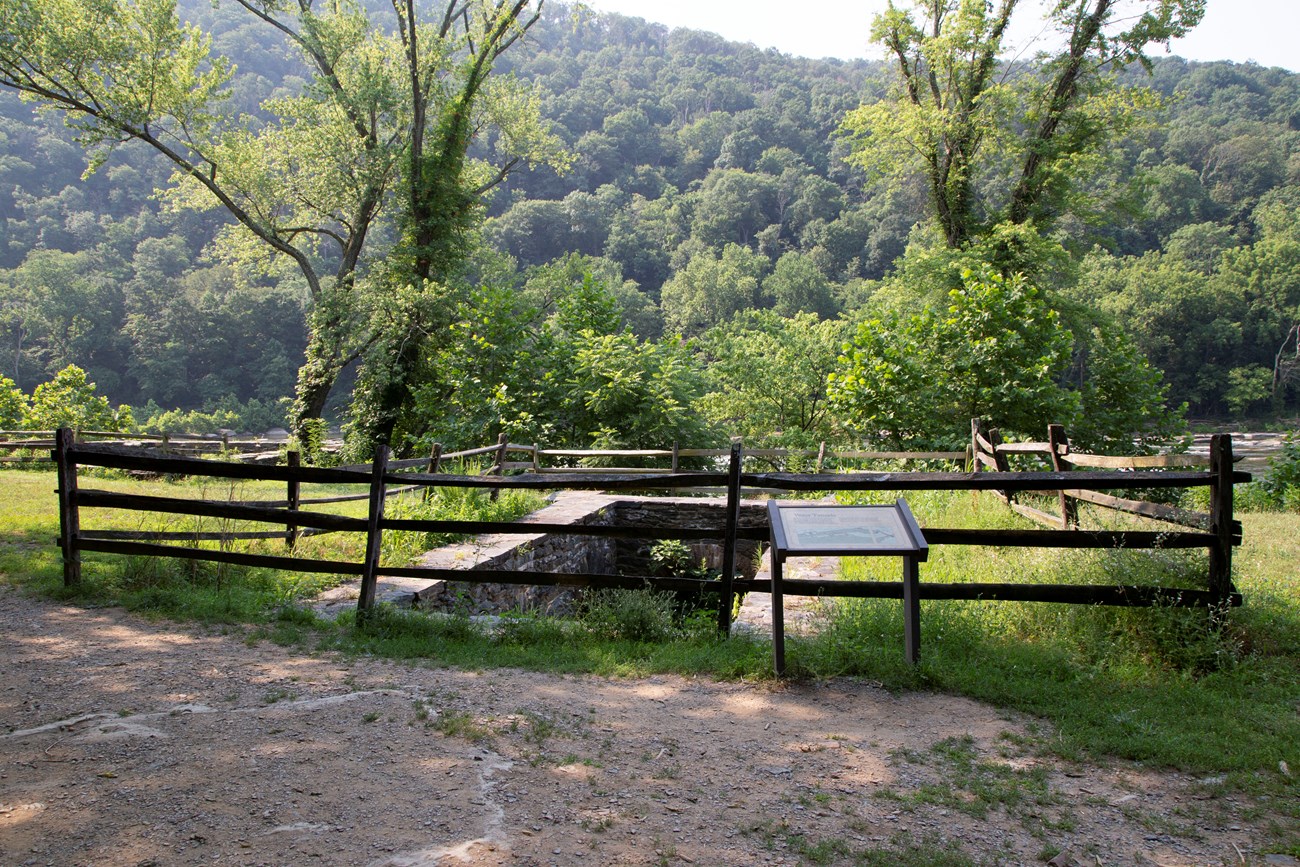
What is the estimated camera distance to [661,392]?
734 inches

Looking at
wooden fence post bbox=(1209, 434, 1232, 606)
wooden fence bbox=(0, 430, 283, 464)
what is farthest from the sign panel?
wooden fence bbox=(0, 430, 283, 464)

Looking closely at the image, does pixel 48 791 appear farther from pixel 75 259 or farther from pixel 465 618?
pixel 75 259

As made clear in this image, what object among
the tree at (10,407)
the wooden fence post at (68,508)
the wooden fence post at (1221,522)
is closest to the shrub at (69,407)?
the tree at (10,407)

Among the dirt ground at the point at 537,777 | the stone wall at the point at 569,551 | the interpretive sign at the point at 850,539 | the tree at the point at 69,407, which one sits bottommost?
the stone wall at the point at 569,551

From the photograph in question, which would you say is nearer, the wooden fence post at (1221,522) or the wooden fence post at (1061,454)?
the wooden fence post at (1221,522)

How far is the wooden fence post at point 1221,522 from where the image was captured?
Answer: 4.75m

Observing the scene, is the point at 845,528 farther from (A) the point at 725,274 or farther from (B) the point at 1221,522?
(A) the point at 725,274

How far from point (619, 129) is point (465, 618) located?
10286cm

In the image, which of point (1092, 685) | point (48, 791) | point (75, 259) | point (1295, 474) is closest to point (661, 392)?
point (1295, 474)

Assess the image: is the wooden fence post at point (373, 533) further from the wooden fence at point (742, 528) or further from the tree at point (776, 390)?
the tree at point (776, 390)

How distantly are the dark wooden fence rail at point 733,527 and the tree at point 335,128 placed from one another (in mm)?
17549

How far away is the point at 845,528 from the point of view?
4.55 meters

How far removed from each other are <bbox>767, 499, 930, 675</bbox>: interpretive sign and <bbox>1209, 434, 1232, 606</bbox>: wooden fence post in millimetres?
1810

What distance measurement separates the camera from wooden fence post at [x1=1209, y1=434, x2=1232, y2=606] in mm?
4750
